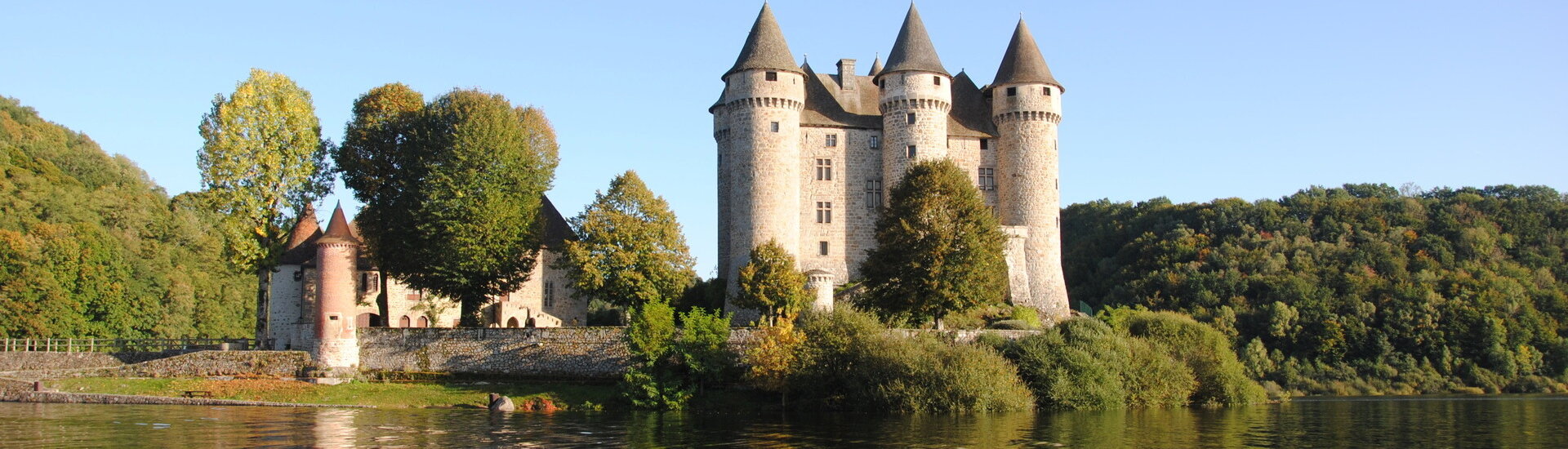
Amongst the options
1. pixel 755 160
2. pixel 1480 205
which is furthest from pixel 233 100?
pixel 1480 205

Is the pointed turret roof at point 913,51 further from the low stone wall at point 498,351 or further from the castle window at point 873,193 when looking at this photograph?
the low stone wall at point 498,351

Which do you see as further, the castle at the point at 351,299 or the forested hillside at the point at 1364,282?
the forested hillside at the point at 1364,282

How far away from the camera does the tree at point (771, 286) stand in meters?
45.7

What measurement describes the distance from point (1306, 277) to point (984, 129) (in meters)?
25.6

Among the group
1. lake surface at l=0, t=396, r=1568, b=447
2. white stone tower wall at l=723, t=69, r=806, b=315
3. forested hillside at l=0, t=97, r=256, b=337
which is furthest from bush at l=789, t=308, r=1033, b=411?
forested hillside at l=0, t=97, r=256, b=337

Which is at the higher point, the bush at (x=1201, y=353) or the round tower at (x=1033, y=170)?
the round tower at (x=1033, y=170)

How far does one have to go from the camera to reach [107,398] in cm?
4056

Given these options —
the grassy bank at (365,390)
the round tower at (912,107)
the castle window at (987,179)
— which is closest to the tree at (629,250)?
the grassy bank at (365,390)

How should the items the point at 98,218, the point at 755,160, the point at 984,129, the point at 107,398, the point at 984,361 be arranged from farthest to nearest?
the point at 98,218, the point at 984,129, the point at 755,160, the point at 107,398, the point at 984,361

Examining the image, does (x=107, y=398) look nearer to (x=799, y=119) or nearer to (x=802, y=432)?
(x=802, y=432)

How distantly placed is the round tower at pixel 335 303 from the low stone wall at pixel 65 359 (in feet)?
19.2

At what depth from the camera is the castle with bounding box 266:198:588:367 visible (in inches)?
1686

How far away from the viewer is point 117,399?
1594 inches

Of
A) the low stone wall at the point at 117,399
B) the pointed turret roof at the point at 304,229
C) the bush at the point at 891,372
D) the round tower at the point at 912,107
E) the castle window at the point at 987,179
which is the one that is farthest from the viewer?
the castle window at the point at 987,179
